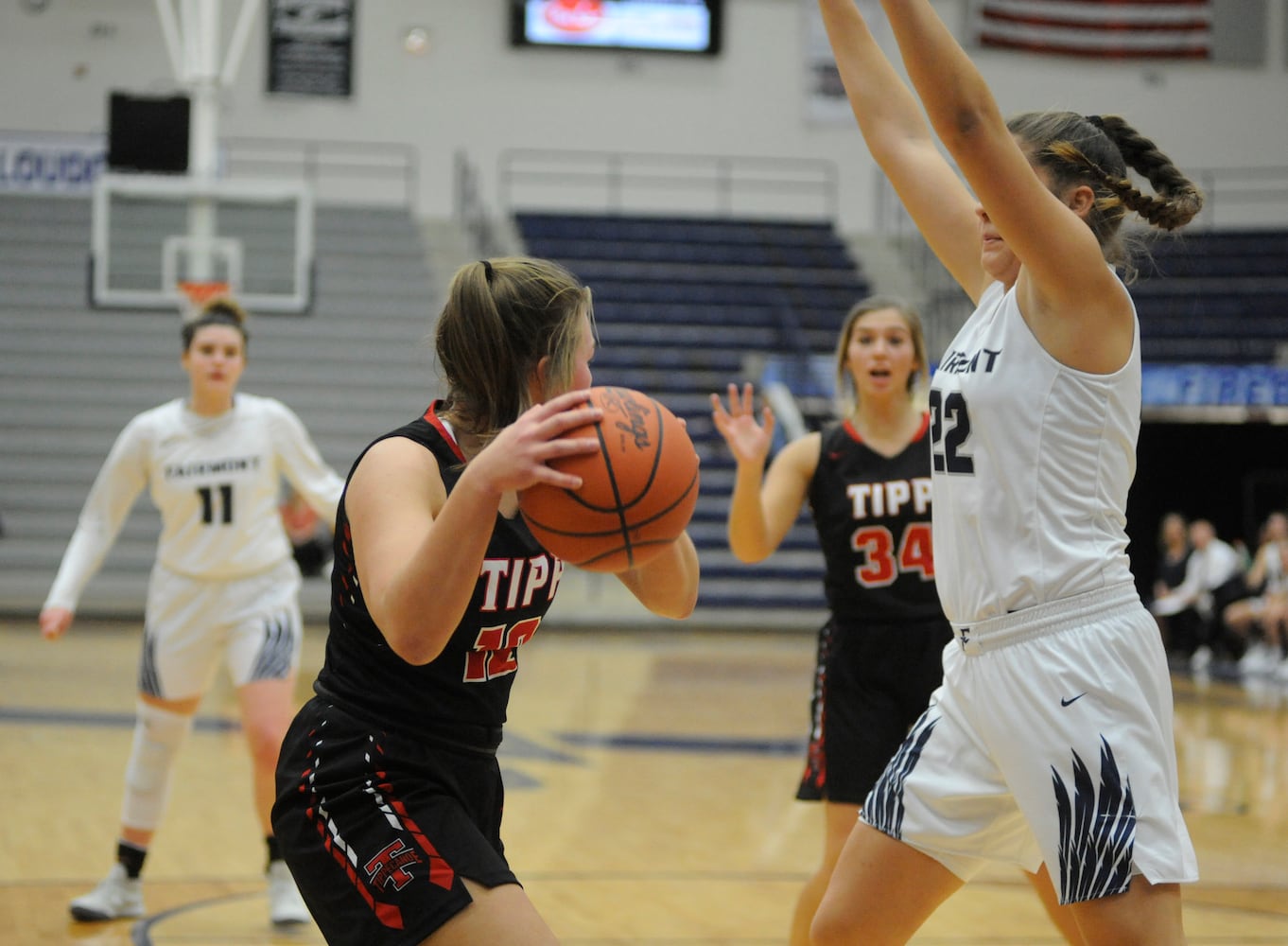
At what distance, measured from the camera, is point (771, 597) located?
48.6 feet

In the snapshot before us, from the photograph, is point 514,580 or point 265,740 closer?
point 514,580

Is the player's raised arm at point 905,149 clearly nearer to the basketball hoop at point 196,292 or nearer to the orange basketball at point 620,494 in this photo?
the orange basketball at point 620,494

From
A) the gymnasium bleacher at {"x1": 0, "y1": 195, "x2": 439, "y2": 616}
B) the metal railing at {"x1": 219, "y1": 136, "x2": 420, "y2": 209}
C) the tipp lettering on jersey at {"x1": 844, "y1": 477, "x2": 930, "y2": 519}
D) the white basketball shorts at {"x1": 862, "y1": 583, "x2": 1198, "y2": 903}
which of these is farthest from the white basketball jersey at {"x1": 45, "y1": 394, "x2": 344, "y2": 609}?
the metal railing at {"x1": 219, "y1": 136, "x2": 420, "y2": 209}

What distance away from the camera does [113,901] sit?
15.2ft

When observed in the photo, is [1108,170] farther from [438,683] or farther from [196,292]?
[196,292]

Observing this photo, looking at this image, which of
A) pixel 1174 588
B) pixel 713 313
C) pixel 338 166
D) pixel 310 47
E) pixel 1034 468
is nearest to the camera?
pixel 1034 468

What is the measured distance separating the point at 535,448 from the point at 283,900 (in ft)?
10.6

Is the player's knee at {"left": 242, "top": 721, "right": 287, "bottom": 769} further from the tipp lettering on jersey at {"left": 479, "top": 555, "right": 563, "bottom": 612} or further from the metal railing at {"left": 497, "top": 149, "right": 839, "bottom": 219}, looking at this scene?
the metal railing at {"left": 497, "top": 149, "right": 839, "bottom": 219}

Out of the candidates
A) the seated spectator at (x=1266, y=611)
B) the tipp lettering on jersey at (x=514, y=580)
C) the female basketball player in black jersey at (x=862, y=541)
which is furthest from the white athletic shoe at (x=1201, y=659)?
the tipp lettering on jersey at (x=514, y=580)

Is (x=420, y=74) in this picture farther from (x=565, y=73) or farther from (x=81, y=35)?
(x=81, y=35)

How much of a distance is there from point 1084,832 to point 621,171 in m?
18.1

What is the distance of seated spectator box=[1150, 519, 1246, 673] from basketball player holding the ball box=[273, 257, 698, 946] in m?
11.8

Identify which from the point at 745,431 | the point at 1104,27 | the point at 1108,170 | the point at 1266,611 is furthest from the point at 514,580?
the point at 1104,27

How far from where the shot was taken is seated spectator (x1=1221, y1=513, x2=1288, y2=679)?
12305mm
